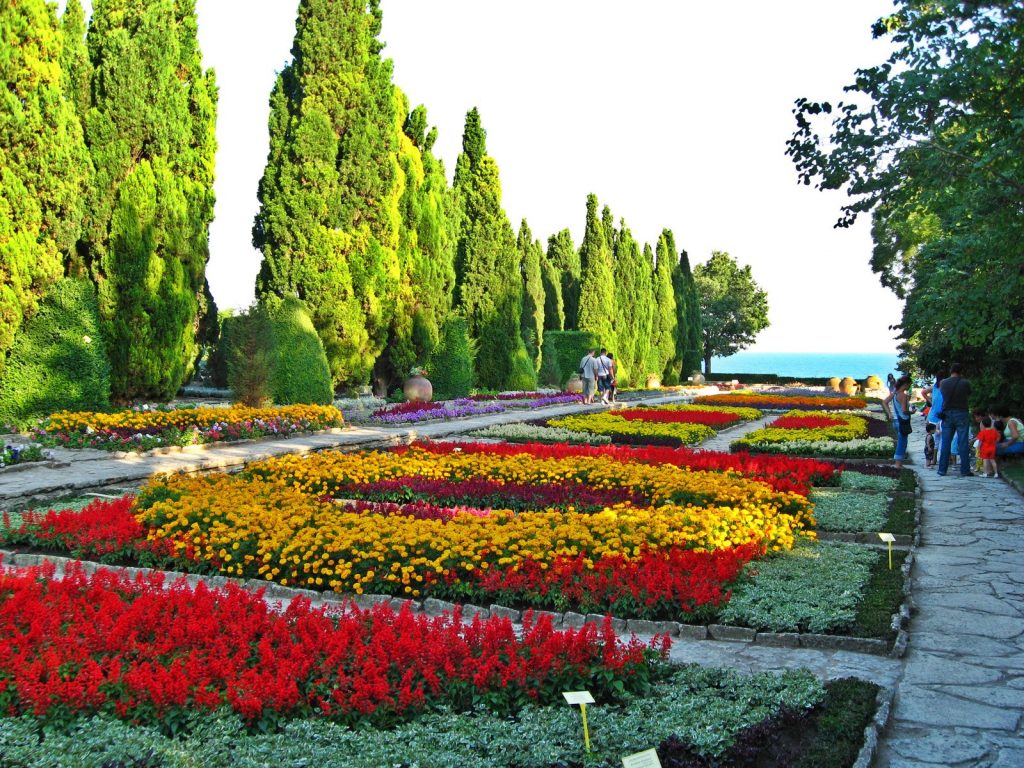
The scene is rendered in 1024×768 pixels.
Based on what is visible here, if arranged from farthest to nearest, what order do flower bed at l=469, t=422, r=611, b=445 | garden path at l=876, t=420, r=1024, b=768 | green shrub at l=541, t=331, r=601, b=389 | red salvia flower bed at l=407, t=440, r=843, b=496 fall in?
green shrub at l=541, t=331, r=601, b=389
flower bed at l=469, t=422, r=611, b=445
red salvia flower bed at l=407, t=440, r=843, b=496
garden path at l=876, t=420, r=1024, b=768

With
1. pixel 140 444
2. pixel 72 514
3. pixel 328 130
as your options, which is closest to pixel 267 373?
pixel 140 444

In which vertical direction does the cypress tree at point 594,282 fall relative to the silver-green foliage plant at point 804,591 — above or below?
above

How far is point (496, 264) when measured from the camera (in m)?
29.9

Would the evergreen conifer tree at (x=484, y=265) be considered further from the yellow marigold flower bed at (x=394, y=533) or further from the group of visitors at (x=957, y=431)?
the yellow marigold flower bed at (x=394, y=533)

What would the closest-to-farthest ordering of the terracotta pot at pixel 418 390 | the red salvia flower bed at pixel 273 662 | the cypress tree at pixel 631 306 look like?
the red salvia flower bed at pixel 273 662, the terracotta pot at pixel 418 390, the cypress tree at pixel 631 306

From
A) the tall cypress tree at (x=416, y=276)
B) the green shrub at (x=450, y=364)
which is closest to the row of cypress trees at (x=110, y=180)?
the tall cypress tree at (x=416, y=276)

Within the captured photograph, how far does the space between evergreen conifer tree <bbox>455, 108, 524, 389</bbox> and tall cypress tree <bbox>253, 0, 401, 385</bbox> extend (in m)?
5.14

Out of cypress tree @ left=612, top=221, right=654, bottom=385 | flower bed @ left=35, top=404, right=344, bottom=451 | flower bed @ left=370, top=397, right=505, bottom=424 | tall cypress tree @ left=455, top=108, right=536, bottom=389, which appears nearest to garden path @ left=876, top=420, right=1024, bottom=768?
flower bed @ left=35, top=404, right=344, bottom=451

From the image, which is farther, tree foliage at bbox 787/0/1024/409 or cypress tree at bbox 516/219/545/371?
cypress tree at bbox 516/219/545/371

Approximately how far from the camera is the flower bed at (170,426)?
13.2 metres

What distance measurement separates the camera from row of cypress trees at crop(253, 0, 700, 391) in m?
22.4

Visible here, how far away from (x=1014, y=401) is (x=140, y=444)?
50.3 feet

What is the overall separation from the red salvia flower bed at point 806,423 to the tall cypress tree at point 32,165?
49.7 ft

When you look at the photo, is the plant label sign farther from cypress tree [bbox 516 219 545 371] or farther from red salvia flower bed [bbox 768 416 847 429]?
cypress tree [bbox 516 219 545 371]
